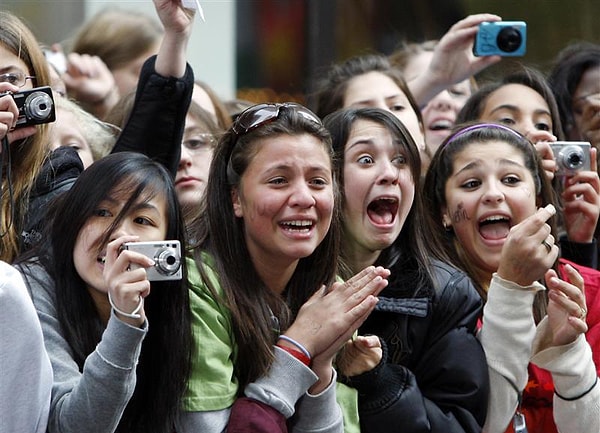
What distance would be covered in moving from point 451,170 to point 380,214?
39 cm

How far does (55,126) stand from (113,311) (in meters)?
1.35

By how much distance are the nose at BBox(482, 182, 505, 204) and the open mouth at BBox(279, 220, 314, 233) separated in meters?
0.73

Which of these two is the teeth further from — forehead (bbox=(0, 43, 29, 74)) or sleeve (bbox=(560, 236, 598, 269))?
forehead (bbox=(0, 43, 29, 74))

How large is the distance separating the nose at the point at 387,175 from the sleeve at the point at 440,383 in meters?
0.36

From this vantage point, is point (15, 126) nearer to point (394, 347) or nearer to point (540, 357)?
point (394, 347)

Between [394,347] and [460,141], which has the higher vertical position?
[460,141]

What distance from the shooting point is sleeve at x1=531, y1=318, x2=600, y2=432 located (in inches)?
159

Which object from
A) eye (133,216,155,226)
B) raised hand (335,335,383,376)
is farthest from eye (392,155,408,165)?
eye (133,216,155,226)

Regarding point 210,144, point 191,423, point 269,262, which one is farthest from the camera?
point 210,144

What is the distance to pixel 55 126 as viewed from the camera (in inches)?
175

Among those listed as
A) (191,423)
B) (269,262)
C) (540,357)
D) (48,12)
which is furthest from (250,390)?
(48,12)

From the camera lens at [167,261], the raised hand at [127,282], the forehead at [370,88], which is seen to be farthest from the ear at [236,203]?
the forehead at [370,88]

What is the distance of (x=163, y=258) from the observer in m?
3.35

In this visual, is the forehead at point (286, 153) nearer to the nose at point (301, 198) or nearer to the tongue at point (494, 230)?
the nose at point (301, 198)
